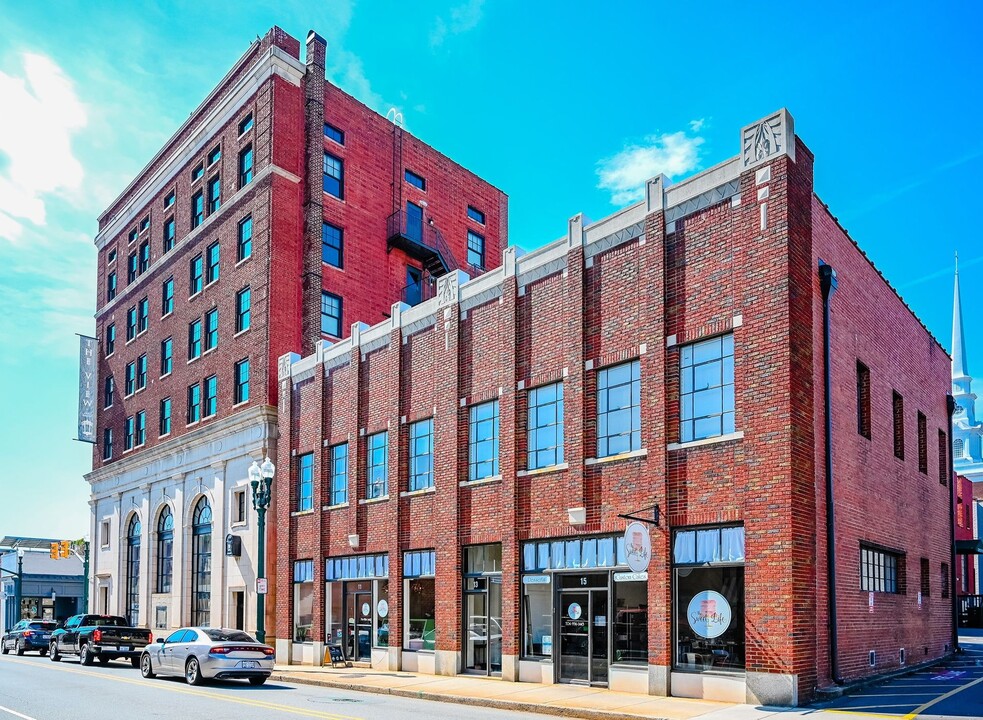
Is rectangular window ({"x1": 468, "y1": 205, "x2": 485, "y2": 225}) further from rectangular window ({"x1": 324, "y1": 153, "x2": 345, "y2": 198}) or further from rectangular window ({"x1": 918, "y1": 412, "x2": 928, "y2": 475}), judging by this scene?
rectangular window ({"x1": 918, "y1": 412, "x2": 928, "y2": 475})

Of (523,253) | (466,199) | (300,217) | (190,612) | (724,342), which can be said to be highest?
(466,199)

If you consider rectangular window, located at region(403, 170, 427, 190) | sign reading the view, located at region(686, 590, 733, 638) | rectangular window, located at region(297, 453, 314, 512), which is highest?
rectangular window, located at region(403, 170, 427, 190)

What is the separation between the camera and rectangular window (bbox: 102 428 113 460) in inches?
2076

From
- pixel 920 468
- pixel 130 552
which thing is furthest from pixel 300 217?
pixel 920 468

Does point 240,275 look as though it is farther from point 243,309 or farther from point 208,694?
point 208,694

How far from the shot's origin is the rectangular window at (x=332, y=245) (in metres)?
40.2

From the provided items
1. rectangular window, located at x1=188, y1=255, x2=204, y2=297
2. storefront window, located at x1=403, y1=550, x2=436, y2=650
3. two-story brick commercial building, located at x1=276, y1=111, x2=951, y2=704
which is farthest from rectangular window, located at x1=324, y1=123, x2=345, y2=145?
storefront window, located at x1=403, y1=550, x2=436, y2=650

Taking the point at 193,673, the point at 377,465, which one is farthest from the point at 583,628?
the point at 377,465

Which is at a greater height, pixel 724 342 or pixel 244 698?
pixel 724 342

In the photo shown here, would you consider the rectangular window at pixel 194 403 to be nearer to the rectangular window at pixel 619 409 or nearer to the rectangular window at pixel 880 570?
the rectangular window at pixel 619 409

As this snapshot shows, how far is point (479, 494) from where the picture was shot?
25828mm

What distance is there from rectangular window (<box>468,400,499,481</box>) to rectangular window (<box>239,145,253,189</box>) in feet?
63.4

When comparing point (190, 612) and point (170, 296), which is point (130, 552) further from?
point (170, 296)

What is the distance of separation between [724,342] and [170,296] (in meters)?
34.0
